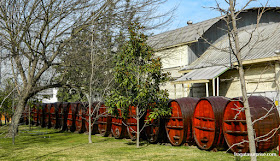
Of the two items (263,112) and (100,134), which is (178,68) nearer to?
(100,134)

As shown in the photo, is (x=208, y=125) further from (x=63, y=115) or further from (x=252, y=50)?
(x=63, y=115)

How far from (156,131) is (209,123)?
244 centimetres

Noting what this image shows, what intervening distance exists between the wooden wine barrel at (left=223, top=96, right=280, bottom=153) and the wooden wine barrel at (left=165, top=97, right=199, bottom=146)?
5.29ft

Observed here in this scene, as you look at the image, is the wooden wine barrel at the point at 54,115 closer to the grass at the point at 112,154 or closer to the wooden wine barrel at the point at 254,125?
the grass at the point at 112,154

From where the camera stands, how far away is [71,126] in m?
15.5

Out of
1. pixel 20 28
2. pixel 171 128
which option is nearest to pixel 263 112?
pixel 171 128

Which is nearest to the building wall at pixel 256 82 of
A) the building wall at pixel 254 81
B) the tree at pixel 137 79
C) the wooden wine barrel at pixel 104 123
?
the building wall at pixel 254 81

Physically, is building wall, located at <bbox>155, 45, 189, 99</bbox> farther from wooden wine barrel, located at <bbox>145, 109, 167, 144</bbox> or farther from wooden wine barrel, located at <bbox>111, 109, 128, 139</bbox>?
wooden wine barrel, located at <bbox>145, 109, 167, 144</bbox>

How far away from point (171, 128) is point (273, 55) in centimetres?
697

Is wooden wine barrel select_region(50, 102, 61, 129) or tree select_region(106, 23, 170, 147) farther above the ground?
tree select_region(106, 23, 170, 147)

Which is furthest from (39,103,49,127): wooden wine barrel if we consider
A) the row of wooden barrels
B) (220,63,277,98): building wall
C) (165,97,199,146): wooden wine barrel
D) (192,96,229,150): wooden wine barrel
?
(192,96,229,150): wooden wine barrel

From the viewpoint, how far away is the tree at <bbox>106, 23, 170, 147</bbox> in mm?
9891

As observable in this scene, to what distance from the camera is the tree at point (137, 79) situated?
9891 mm

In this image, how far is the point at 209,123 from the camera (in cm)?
866
